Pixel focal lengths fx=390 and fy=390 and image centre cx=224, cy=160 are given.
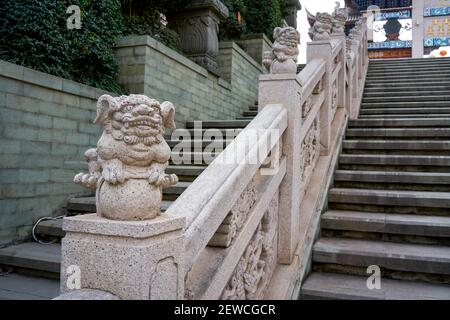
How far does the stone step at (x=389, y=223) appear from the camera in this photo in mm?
3639

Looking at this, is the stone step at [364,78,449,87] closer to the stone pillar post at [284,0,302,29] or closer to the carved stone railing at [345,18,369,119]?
the carved stone railing at [345,18,369,119]

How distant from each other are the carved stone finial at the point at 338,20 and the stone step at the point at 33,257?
Result: 17.2 ft

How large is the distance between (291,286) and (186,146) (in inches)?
127

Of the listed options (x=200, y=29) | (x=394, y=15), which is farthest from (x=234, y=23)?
(x=394, y=15)

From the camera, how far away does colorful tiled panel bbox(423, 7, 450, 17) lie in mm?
30953

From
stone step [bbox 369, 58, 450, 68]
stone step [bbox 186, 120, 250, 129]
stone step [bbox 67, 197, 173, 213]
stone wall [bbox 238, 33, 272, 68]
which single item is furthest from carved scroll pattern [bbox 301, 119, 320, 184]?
stone step [bbox 369, 58, 450, 68]

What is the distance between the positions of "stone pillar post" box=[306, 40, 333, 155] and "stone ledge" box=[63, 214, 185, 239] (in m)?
3.44

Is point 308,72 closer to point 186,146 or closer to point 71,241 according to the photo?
point 186,146

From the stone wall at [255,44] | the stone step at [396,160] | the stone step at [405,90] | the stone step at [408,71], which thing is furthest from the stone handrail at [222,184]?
the stone step at [408,71]

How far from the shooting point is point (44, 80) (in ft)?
14.9

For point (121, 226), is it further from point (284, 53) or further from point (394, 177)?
point (394, 177)

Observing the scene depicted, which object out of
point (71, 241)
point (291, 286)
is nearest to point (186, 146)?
point (291, 286)

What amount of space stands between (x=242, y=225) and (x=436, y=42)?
1346 inches
